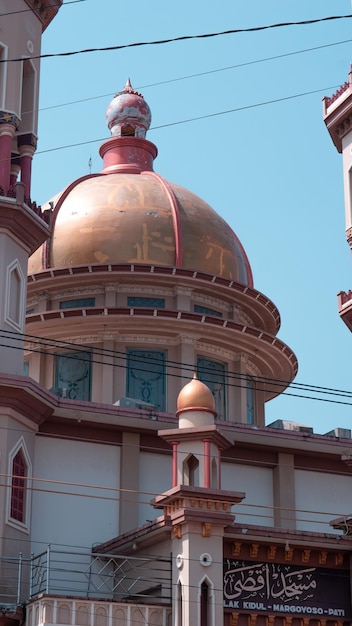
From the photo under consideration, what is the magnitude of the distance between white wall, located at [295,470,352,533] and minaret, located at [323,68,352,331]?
3.72 m

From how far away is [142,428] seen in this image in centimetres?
2778

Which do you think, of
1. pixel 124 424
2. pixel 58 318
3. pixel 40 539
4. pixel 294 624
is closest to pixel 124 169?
pixel 58 318

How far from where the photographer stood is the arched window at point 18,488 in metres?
25.0

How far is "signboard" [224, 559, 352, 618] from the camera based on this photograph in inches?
952

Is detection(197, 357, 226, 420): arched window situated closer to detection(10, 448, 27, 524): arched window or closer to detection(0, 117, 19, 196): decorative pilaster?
detection(10, 448, 27, 524): arched window

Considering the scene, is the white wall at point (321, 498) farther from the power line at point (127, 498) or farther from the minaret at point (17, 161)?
the minaret at point (17, 161)

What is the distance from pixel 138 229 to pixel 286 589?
13.0m

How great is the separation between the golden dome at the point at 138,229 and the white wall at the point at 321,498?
806cm

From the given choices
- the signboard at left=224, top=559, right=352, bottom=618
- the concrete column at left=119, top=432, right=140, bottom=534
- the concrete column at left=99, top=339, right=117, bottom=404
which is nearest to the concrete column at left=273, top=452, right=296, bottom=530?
the signboard at left=224, top=559, right=352, bottom=618

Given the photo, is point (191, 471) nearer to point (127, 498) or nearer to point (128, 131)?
point (127, 498)

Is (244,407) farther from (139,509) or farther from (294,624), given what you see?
(294,624)

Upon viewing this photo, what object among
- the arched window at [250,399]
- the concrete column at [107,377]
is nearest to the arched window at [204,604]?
the concrete column at [107,377]

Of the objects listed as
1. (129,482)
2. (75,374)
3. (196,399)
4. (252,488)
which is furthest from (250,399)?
(196,399)

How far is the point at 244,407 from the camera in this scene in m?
33.4
